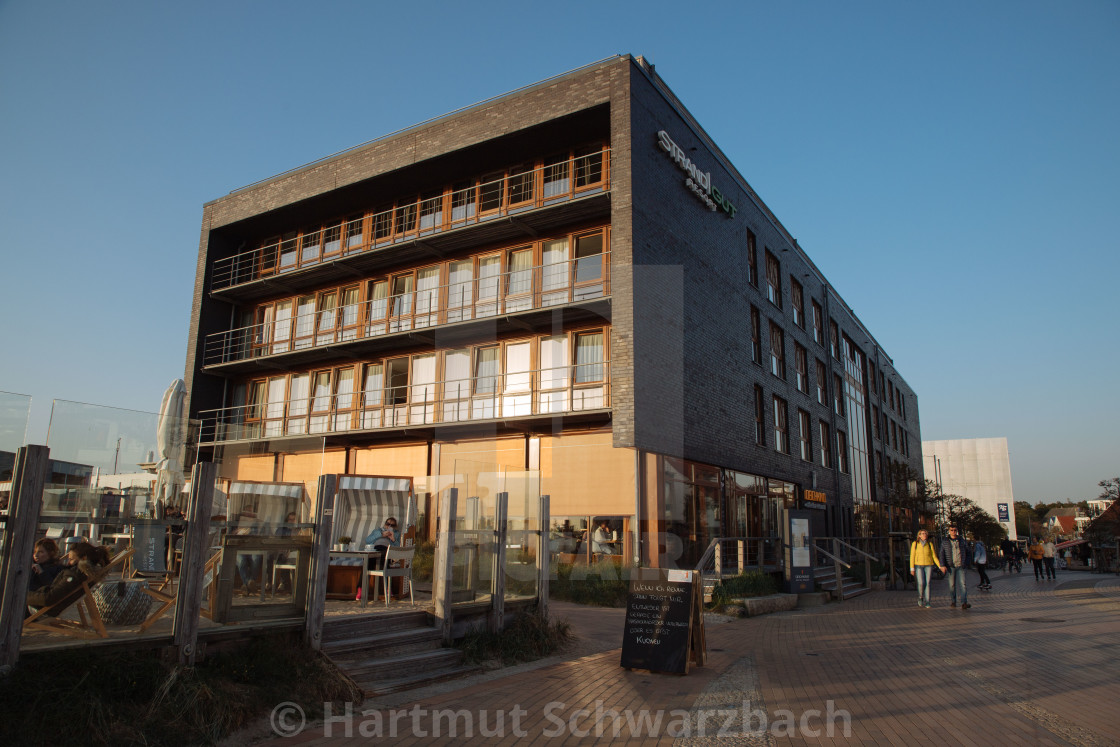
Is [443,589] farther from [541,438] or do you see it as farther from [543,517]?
[541,438]

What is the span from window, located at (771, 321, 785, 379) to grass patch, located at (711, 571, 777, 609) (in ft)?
31.4

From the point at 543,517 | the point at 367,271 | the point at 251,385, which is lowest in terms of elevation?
the point at 543,517

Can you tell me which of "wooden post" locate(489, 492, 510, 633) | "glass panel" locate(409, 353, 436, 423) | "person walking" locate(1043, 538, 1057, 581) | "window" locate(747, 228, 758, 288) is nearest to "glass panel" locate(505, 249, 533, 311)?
"glass panel" locate(409, 353, 436, 423)

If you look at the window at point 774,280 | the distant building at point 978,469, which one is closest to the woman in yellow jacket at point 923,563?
the window at point 774,280

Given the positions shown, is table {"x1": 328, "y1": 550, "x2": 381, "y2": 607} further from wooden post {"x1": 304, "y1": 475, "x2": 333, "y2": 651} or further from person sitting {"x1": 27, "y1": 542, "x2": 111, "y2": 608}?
person sitting {"x1": 27, "y1": 542, "x2": 111, "y2": 608}

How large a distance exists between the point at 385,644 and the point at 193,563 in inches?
92.9

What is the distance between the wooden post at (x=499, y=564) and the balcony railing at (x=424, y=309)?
28.8ft

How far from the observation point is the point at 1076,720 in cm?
635

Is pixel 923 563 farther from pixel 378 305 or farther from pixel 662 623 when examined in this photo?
pixel 378 305

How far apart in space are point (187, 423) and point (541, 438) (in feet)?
37.2

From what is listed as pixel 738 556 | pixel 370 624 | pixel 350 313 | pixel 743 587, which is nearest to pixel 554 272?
pixel 350 313

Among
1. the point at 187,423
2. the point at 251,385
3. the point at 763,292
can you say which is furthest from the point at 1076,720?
the point at 251,385

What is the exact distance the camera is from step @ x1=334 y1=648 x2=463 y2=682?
7.21 m

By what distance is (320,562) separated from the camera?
727cm
